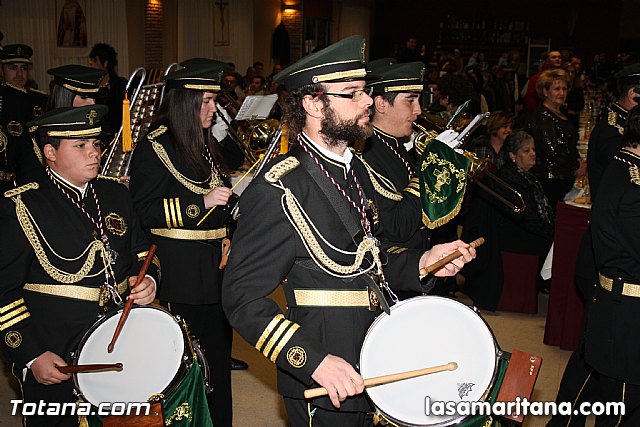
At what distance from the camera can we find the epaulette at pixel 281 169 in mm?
2447

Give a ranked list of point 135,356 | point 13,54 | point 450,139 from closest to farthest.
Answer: point 135,356 → point 450,139 → point 13,54

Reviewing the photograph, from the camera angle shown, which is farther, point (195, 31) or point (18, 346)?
point (195, 31)

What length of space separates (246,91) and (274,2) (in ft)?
27.3

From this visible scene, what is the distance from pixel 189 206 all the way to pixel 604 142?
2.51m

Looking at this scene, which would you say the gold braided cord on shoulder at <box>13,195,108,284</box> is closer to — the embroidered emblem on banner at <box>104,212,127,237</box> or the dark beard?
the embroidered emblem on banner at <box>104,212,127,237</box>

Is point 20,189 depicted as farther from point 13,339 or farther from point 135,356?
point 135,356

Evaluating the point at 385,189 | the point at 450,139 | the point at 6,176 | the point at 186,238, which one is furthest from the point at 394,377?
the point at 6,176

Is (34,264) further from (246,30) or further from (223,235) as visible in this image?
(246,30)

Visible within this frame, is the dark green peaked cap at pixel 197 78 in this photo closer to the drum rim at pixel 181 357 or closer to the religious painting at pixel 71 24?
the drum rim at pixel 181 357

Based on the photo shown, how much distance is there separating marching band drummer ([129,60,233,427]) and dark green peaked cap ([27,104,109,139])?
25.0 inches

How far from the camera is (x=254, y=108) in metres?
5.26

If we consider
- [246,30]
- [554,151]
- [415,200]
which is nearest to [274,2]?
[246,30]

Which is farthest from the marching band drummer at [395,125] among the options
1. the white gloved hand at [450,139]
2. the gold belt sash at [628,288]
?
the gold belt sash at [628,288]

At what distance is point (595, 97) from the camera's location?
1195 cm
